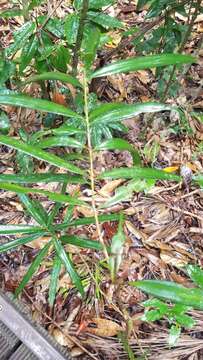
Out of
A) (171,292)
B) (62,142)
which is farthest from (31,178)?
(171,292)

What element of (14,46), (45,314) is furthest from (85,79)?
(45,314)

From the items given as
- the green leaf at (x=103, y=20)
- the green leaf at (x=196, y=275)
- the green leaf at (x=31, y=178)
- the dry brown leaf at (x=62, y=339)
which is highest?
the green leaf at (x=103, y=20)

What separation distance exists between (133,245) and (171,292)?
0.89 meters

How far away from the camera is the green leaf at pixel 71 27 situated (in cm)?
134

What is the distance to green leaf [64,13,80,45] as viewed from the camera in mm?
1344

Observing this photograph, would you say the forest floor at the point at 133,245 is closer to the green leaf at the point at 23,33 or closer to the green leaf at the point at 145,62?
the green leaf at the point at 23,33

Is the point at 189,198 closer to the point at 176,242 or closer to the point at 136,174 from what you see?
the point at 176,242

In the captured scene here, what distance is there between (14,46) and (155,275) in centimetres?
89

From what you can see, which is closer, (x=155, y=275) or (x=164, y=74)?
(x=155, y=275)

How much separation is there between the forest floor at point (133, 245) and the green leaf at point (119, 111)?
A: 58 centimetres

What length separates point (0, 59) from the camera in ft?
4.94

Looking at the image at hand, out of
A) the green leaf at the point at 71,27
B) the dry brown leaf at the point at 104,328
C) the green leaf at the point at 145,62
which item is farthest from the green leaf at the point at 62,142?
the dry brown leaf at the point at 104,328

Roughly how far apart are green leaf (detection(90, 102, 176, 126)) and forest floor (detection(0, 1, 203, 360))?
0.58 metres

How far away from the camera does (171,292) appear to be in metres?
0.86
